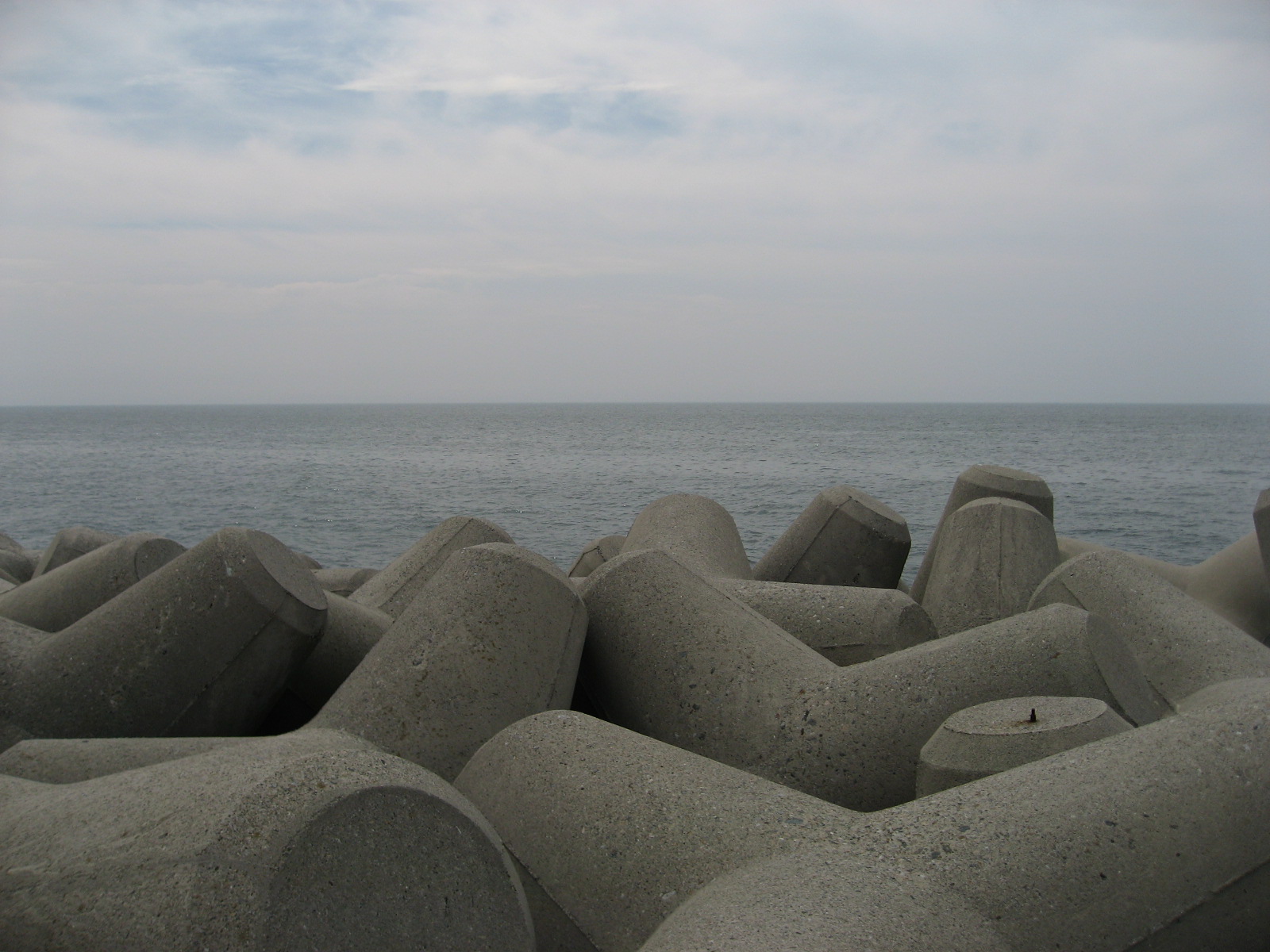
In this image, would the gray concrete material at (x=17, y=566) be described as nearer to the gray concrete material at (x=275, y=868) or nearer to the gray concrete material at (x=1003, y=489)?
the gray concrete material at (x=1003, y=489)

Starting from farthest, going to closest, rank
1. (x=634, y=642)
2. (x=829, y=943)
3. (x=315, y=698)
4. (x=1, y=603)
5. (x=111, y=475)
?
(x=111, y=475) → (x=1, y=603) → (x=315, y=698) → (x=634, y=642) → (x=829, y=943)

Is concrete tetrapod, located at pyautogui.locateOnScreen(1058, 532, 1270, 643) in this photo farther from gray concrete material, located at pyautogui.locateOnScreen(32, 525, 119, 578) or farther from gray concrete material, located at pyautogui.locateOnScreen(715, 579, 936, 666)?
gray concrete material, located at pyautogui.locateOnScreen(32, 525, 119, 578)

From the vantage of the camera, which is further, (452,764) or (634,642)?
(634,642)

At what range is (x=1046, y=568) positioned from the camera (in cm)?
494

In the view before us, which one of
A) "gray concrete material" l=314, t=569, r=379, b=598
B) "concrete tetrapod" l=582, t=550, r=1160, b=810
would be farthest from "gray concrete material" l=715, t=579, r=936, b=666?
"gray concrete material" l=314, t=569, r=379, b=598

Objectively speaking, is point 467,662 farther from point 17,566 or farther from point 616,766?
point 17,566

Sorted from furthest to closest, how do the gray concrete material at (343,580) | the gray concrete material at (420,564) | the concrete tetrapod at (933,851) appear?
the gray concrete material at (343,580), the gray concrete material at (420,564), the concrete tetrapod at (933,851)

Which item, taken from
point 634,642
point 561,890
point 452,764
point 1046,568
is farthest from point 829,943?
point 1046,568

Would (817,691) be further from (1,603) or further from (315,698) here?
(1,603)

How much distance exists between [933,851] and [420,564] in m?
3.80

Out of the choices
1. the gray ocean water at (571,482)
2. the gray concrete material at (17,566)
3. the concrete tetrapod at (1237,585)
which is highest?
the concrete tetrapod at (1237,585)

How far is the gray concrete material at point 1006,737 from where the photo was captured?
2314 mm

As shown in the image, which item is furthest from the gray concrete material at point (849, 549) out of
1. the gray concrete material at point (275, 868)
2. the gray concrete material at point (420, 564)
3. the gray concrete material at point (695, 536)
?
the gray concrete material at point (275, 868)

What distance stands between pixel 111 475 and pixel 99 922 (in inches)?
1430
